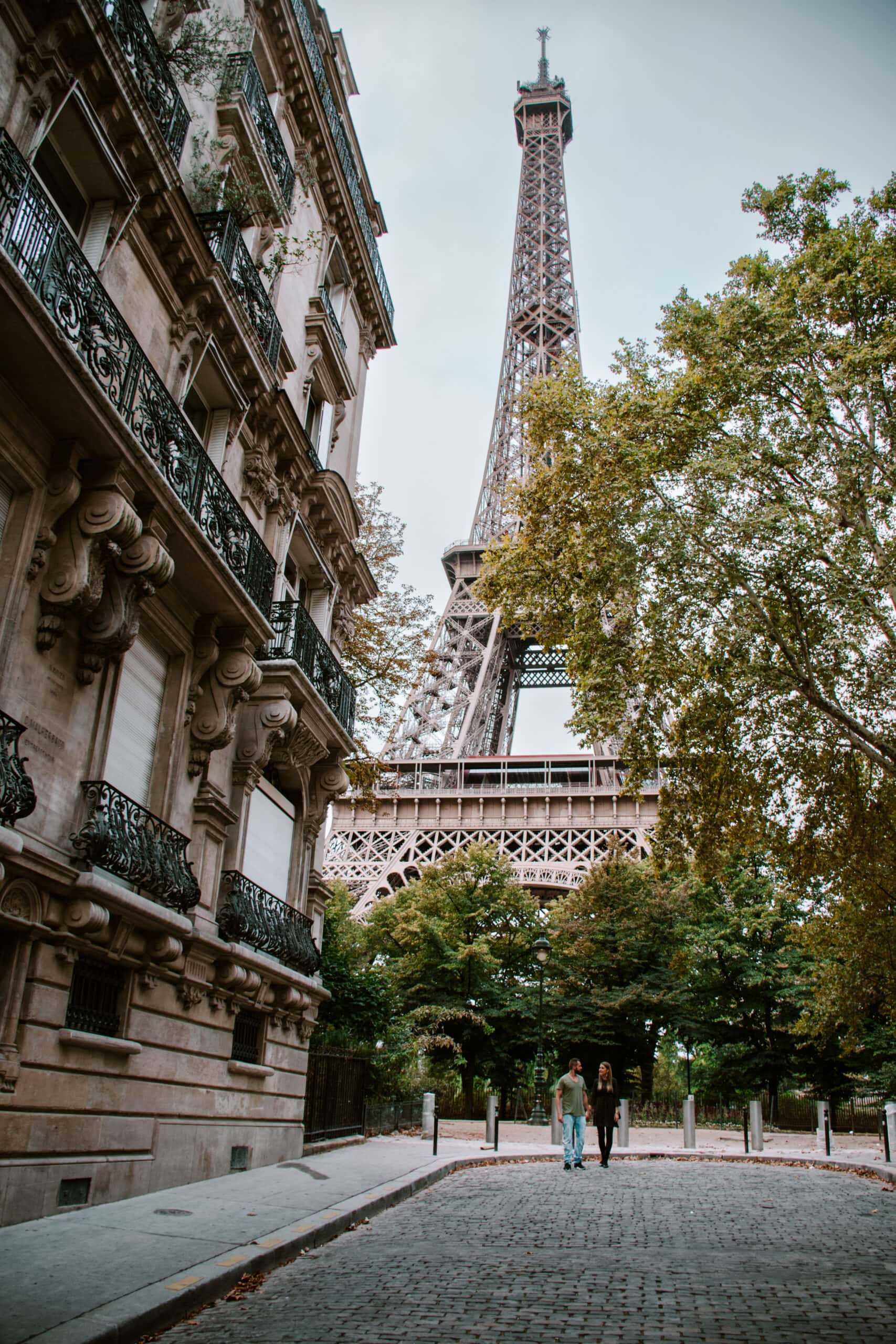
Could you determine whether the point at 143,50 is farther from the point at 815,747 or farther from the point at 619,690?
the point at 815,747

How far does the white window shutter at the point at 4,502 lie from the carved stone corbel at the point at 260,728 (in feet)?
17.6

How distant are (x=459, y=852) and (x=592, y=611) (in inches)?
971

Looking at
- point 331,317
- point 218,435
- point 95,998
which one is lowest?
point 95,998

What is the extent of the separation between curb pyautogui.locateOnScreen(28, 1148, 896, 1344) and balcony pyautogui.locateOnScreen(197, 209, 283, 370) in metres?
11.0

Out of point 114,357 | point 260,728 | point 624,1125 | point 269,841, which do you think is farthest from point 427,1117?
point 114,357

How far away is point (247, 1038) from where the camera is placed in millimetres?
13492

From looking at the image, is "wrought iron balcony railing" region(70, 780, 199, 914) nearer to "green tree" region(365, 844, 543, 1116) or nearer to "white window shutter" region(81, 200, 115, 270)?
"white window shutter" region(81, 200, 115, 270)

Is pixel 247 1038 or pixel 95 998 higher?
pixel 95 998

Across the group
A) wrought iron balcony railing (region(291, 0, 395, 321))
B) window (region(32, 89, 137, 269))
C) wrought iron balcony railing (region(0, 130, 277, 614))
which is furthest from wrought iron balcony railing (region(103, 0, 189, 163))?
wrought iron balcony railing (region(291, 0, 395, 321))

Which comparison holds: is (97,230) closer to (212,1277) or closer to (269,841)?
(269,841)

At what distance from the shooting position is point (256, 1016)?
1381 centimetres

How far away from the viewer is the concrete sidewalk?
5215 millimetres

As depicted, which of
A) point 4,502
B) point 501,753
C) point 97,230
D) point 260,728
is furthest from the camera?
point 501,753

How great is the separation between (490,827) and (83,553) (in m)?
42.4
